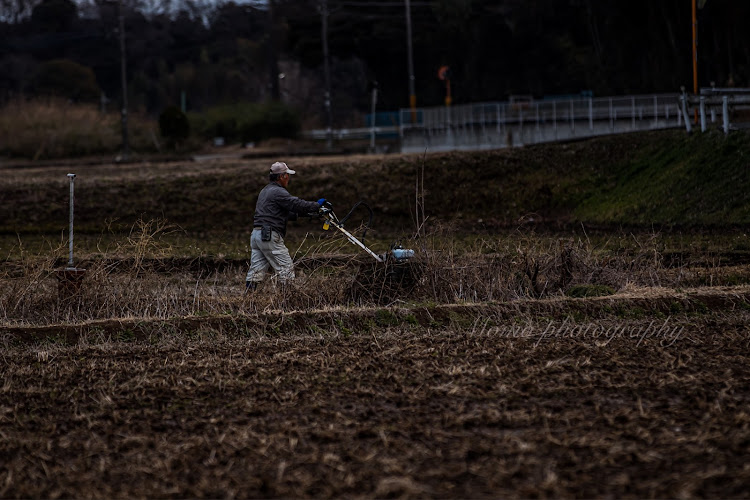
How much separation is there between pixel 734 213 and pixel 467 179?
8447 mm

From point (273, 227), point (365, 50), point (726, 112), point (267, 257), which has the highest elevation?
point (365, 50)

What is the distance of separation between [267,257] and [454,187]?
13.3 meters

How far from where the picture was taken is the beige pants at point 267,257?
12.9 meters

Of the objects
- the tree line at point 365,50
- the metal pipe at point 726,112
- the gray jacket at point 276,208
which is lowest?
the gray jacket at point 276,208

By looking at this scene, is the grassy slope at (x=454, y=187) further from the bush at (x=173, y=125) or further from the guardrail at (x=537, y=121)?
the bush at (x=173, y=125)

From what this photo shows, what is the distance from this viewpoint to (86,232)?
75.4 ft

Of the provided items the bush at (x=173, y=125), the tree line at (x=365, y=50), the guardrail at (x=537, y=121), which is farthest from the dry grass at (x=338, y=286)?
the bush at (x=173, y=125)

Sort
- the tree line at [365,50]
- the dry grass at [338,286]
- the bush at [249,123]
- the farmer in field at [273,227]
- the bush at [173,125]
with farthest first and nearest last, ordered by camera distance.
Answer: the bush at [249,123] < the bush at [173,125] < the tree line at [365,50] < the farmer in field at [273,227] < the dry grass at [338,286]

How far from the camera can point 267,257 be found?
1297cm

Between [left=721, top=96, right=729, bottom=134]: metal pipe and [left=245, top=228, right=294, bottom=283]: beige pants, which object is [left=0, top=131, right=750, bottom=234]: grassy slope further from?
[left=245, top=228, right=294, bottom=283]: beige pants

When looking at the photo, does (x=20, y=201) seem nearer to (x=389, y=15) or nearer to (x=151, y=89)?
(x=389, y=15)

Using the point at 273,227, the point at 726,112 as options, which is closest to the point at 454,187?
the point at 726,112

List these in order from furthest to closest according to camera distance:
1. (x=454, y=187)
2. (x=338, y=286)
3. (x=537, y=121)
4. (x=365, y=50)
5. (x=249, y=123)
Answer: (x=365, y=50)
(x=249, y=123)
(x=537, y=121)
(x=454, y=187)
(x=338, y=286)

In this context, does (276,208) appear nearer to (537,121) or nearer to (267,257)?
(267,257)
